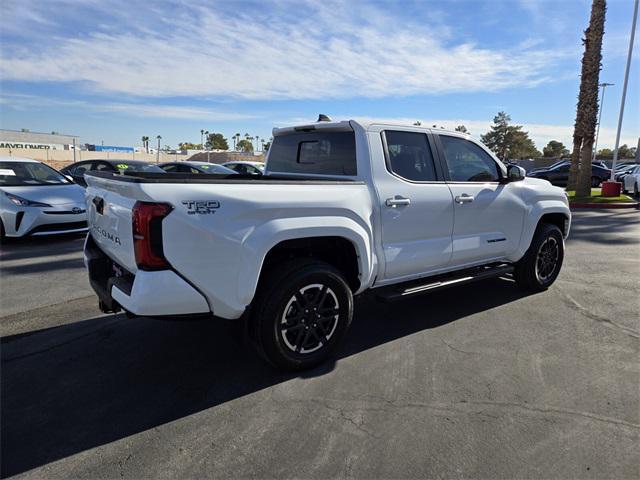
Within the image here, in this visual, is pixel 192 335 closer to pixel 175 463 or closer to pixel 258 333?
pixel 258 333

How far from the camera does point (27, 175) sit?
8719 millimetres

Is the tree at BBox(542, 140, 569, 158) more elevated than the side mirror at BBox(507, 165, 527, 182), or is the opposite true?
the tree at BBox(542, 140, 569, 158)

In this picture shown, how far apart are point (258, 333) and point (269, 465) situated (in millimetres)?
942

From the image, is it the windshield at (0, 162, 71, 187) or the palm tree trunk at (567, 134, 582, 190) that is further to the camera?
the palm tree trunk at (567, 134, 582, 190)

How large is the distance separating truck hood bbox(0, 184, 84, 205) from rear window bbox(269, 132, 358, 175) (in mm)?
5237

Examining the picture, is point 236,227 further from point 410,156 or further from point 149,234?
point 410,156

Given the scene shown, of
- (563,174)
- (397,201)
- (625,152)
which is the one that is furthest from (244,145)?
(397,201)

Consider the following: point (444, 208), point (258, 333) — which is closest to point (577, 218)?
point (444, 208)

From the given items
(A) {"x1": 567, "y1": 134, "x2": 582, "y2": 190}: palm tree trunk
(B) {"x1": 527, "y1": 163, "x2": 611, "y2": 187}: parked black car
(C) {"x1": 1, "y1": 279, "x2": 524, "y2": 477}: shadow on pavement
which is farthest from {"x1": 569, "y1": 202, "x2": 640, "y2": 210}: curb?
(C) {"x1": 1, "y1": 279, "x2": 524, "y2": 477}: shadow on pavement

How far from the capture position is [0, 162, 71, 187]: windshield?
837 cm

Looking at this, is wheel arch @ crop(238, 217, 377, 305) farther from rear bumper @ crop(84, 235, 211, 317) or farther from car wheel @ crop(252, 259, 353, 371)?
rear bumper @ crop(84, 235, 211, 317)

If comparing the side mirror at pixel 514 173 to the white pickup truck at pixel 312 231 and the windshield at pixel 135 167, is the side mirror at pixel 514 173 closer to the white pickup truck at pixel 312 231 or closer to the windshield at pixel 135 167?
the white pickup truck at pixel 312 231

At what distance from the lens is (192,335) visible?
162 inches

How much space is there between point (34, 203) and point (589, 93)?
18.6m
